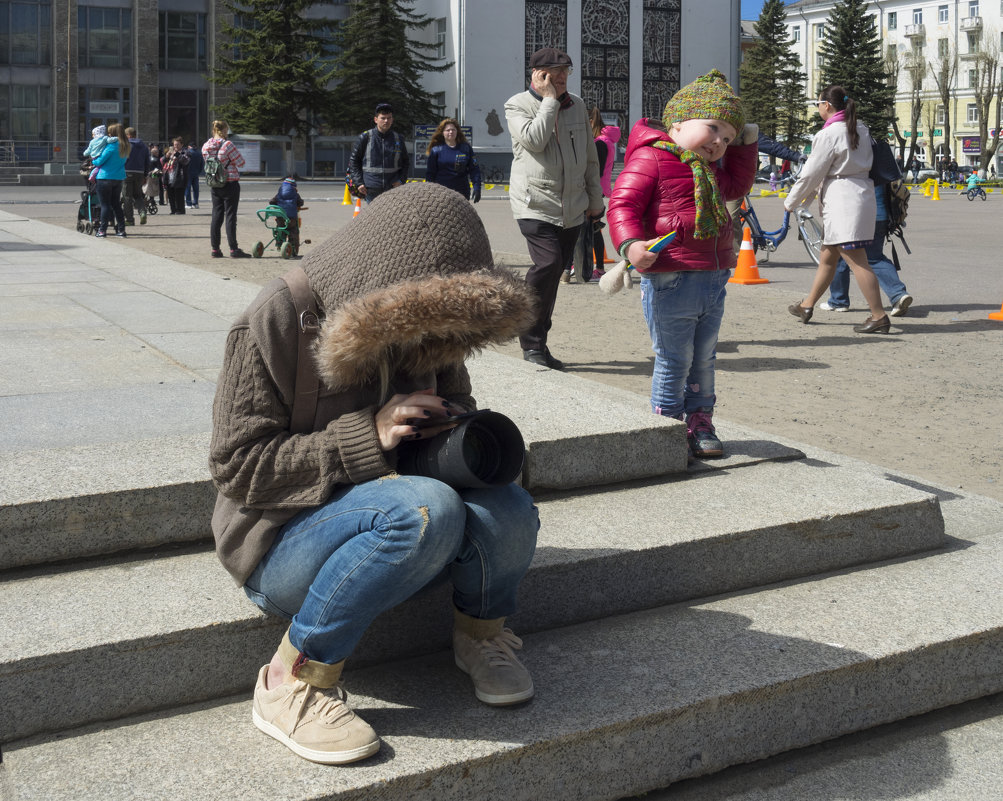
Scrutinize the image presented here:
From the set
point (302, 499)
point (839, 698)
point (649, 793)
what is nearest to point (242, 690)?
point (302, 499)

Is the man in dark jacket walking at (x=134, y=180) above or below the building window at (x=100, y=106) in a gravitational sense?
below

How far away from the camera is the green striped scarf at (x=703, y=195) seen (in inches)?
177

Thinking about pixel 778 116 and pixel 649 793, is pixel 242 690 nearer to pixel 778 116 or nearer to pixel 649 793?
pixel 649 793

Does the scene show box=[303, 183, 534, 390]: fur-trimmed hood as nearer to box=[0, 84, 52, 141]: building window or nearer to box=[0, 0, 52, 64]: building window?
box=[0, 84, 52, 141]: building window

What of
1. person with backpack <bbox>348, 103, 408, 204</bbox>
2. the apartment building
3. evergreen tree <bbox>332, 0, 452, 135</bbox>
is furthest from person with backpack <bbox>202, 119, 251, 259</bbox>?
the apartment building

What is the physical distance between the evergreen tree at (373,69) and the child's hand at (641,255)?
185 ft

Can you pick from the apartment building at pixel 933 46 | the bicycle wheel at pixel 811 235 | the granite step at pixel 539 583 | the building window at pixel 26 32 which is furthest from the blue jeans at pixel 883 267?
the apartment building at pixel 933 46

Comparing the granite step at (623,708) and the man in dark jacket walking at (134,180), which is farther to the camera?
the man in dark jacket walking at (134,180)

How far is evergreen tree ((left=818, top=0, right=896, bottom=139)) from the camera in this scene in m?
71.8

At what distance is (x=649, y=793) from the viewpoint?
282cm

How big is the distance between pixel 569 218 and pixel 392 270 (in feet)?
16.4

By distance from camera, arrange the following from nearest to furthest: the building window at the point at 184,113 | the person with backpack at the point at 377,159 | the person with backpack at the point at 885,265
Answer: the person with backpack at the point at 885,265 → the person with backpack at the point at 377,159 → the building window at the point at 184,113

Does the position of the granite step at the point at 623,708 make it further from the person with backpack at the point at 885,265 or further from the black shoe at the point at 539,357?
the person with backpack at the point at 885,265

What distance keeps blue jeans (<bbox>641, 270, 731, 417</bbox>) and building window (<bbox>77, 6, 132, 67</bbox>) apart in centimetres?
5649
